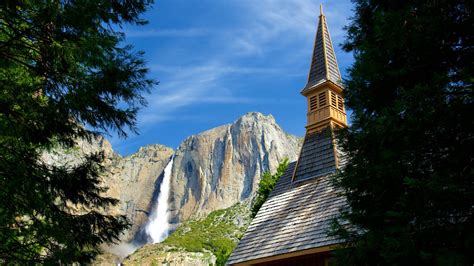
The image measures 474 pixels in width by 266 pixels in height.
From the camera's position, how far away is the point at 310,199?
13.9 m

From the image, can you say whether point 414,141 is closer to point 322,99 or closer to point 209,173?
point 322,99

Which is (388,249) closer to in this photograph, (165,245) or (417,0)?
(417,0)

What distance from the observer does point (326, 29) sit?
20062mm

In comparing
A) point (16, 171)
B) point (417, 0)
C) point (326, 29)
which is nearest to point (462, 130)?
point (417, 0)

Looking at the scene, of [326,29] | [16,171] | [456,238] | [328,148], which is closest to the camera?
[456,238]

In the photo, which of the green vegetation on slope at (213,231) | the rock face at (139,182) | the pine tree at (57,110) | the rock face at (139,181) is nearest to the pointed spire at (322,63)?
the pine tree at (57,110)

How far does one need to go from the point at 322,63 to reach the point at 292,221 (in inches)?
293

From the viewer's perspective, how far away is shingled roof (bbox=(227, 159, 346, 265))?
1222 centimetres

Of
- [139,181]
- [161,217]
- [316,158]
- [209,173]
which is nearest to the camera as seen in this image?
[316,158]

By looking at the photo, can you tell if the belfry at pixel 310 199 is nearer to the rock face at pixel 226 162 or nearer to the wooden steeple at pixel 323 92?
the wooden steeple at pixel 323 92

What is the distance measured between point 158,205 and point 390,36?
504 feet

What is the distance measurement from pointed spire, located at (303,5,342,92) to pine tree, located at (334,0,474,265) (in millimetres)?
11747

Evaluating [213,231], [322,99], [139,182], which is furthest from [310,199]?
[139,182]

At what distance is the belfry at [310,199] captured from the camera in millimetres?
12266
